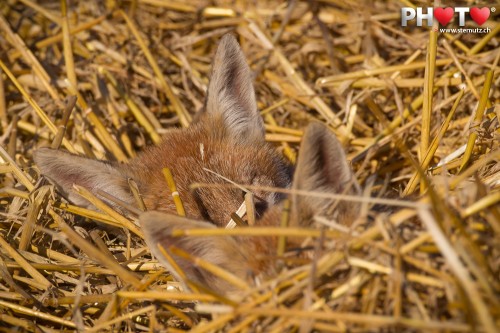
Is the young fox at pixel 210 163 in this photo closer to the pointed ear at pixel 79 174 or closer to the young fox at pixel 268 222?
the pointed ear at pixel 79 174

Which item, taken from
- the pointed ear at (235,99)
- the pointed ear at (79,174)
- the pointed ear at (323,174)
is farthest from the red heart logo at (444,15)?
the pointed ear at (79,174)

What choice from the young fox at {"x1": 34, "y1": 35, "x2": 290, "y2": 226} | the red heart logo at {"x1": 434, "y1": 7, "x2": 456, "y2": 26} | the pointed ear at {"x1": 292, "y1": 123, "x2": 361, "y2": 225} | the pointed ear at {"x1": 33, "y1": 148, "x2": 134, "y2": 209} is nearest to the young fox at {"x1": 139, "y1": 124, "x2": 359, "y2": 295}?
the pointed ear at {"x1": 292, "y1": 123, "x2": 361, "y2": 225}

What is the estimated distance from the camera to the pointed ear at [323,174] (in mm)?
2617

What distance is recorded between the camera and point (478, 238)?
2.38 meters

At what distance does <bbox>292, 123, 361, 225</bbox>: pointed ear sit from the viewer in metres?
2.62

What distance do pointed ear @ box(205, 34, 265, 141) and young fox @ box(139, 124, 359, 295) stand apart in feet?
5.35

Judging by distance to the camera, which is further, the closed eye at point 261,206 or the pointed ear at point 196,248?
the closed eye at point 261,206

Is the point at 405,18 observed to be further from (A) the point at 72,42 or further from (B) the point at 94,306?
(B) the point at 94,306

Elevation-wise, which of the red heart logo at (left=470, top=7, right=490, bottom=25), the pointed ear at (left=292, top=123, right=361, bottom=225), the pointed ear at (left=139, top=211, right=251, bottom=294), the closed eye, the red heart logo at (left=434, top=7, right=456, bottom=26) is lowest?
the pointed ear at (left=139, top=211, right=251, bottom=294)

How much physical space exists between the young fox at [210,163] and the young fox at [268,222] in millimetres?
676

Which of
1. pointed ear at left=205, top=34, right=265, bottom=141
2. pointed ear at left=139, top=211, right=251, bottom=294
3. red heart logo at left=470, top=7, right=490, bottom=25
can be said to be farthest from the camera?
red heart logo at left=470, top=7, right=490, bottom=25

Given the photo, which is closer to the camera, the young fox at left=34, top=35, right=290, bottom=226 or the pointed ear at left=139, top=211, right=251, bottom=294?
the pointed ear at left=139, top=211, right=251, bottom=294

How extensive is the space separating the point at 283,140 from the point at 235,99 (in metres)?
0.65

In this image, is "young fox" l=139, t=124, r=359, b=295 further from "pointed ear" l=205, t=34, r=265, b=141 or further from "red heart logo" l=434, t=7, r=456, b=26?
"red heart logo" l=434, t=7, r=456, b=26
